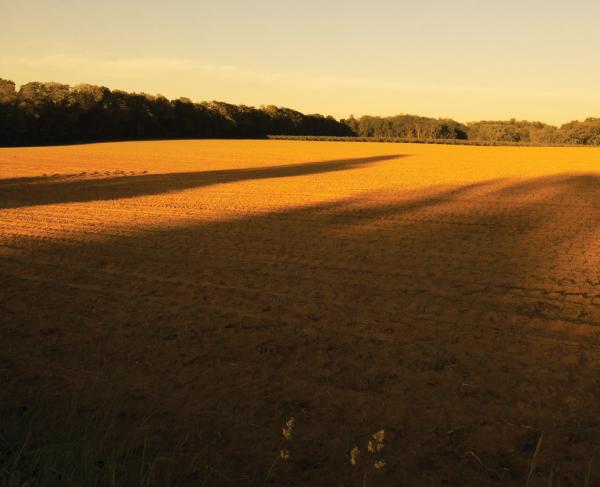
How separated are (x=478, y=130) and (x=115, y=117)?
5180 cm

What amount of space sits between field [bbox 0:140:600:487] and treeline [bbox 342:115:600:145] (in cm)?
6029

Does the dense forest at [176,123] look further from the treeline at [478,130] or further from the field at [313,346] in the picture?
the field at [313,346]

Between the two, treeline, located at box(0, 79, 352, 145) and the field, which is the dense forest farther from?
the field

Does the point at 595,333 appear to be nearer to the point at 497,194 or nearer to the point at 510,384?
the point at 510,384

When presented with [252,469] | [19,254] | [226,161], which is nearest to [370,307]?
[252,469]

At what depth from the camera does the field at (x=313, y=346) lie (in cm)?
340

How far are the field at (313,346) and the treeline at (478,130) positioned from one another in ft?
198

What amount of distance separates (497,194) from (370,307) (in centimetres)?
1197

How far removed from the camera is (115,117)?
61.9 metres

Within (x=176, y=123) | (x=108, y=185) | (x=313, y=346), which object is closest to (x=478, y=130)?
(x=176, y=123)

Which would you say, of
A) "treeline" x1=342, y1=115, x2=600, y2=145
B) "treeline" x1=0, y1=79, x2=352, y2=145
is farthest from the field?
"treeline" x1=342, y1=115, x2=600, y2=145

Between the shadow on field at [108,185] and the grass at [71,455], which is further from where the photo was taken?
the shadow on field at [108,185]

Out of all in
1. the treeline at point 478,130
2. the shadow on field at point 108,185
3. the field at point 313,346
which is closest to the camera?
the field at point 313,346

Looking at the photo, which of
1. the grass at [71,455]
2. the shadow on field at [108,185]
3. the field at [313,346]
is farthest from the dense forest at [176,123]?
the grass at [71,455]
